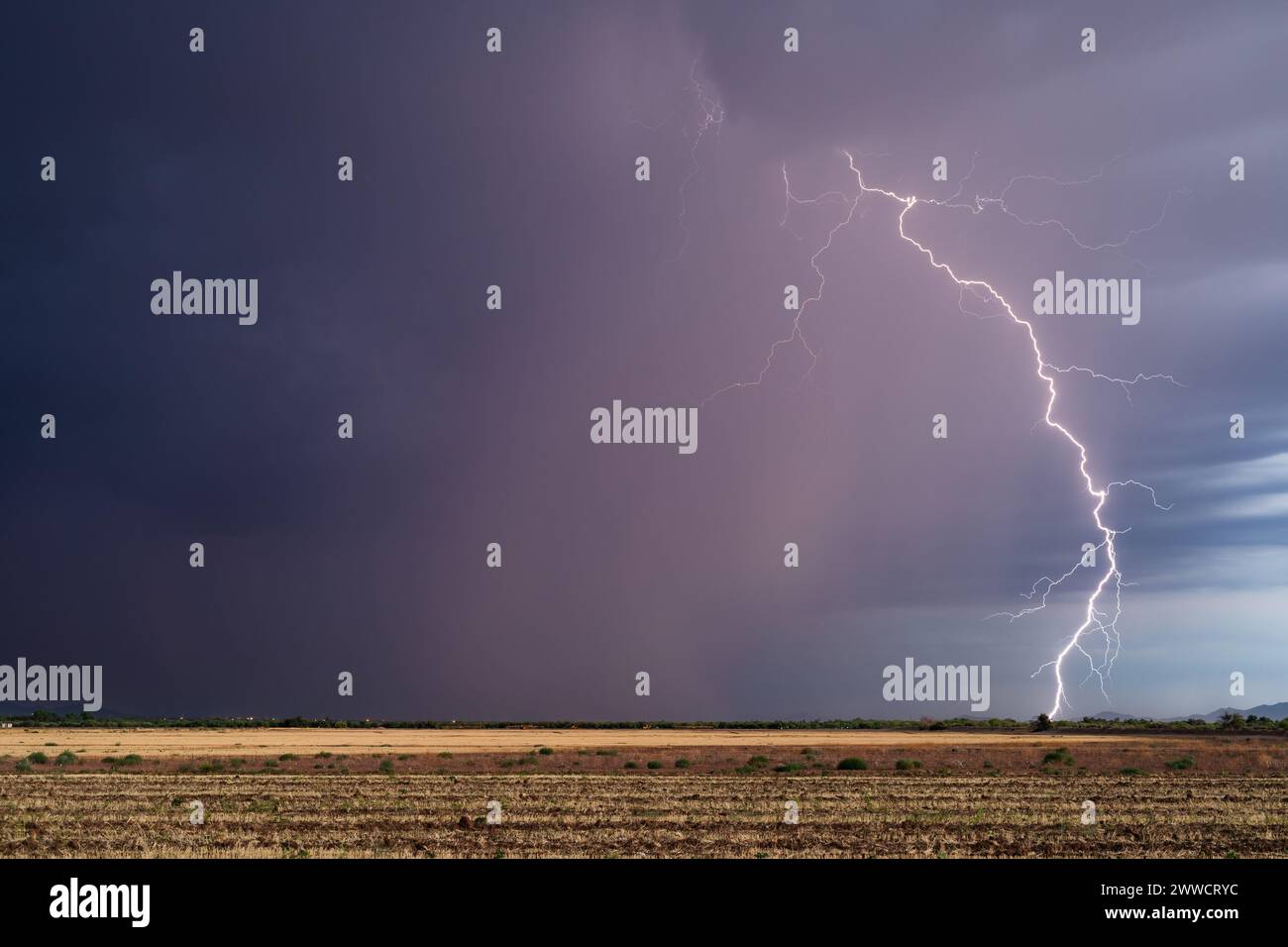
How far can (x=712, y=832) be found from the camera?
23484 millimetres

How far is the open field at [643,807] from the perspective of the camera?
21609mm

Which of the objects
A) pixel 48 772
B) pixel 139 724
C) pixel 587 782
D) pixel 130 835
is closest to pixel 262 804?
pixel 130 835

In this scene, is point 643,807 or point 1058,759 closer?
point 643,807

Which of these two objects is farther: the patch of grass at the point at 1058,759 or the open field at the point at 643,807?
the patch of grass at the point at 1058,759

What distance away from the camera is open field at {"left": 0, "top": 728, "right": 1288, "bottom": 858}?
70.9 feet

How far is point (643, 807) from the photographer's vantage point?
91.8 feet

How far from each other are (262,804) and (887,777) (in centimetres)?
2185

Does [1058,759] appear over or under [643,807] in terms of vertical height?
under

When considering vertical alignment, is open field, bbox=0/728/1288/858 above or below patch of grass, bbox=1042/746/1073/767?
above

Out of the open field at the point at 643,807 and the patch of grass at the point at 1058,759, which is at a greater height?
the open field at the point at 643,807

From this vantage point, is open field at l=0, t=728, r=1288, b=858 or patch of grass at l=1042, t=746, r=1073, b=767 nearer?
open field at l=0, t=728, r=1288, b=858
